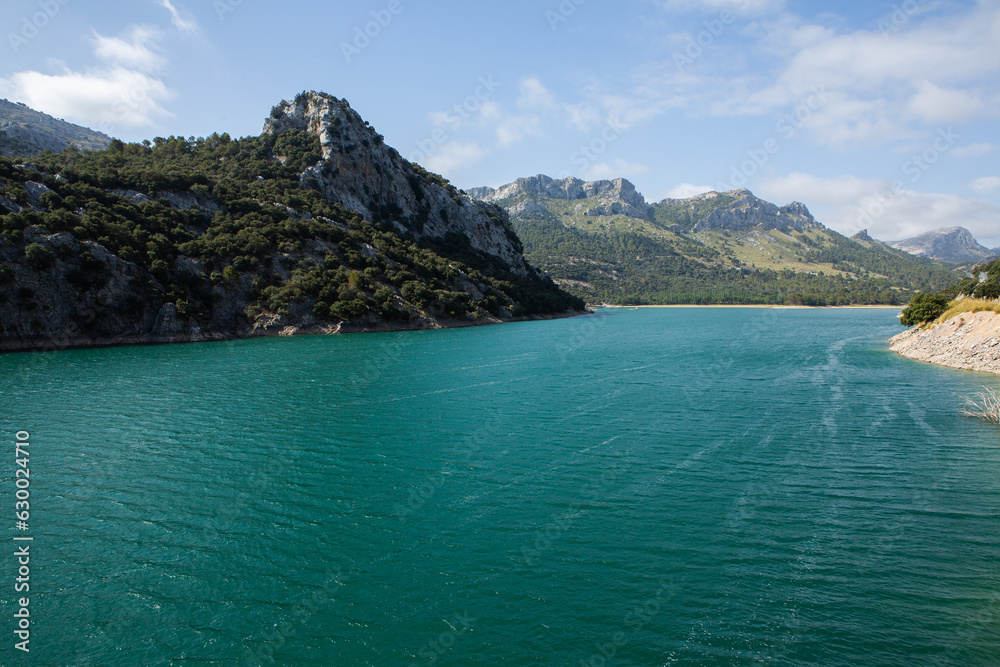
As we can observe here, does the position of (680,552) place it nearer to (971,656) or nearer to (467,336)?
(971,656)

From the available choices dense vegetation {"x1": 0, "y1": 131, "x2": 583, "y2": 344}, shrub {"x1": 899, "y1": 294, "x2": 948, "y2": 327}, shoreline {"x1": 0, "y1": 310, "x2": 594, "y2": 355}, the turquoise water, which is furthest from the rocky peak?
shrub {"x1": 899, "y1": 294, "x2": 948, "y2": 327}

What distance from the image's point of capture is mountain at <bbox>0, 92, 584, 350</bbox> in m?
67.6

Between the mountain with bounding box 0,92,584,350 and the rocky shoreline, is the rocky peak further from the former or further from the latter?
the rocky shoreline

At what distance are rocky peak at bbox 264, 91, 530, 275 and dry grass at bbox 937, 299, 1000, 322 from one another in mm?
111146

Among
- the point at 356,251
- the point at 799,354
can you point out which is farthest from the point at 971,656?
the point at 356,251

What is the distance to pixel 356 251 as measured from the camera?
102 meters

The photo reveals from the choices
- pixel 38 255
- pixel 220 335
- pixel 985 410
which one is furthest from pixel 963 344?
pixel 38 255

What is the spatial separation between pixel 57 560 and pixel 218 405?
1959cm

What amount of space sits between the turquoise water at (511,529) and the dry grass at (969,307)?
790 inches

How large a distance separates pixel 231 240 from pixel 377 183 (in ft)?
189

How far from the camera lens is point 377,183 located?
5468 inches

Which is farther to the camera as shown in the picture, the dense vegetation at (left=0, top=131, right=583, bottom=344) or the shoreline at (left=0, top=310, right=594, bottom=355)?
the dense vegetation at (left=0, top=131, right=583, bottom=344)

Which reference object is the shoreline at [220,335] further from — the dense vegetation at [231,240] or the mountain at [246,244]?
the dense vegetation at [231,240]

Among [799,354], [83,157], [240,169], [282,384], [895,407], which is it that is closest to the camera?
[895,407]
